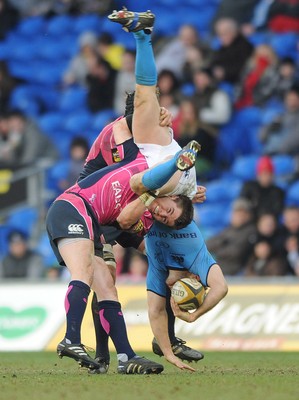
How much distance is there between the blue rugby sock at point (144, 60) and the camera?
867 cm

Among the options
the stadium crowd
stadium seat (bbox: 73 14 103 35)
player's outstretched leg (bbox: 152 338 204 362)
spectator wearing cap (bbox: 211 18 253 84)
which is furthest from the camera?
stadium seat (bbox: 73 14 103 35)

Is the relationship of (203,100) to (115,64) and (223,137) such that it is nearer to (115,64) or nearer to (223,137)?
(223,137)

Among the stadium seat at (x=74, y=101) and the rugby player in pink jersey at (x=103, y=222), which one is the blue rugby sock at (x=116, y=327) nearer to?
the rugby player in pink jersey at (x=103, y=222)

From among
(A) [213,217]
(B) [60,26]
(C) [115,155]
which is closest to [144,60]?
(C) [115,155]

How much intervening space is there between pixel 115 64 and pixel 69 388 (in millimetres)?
11827

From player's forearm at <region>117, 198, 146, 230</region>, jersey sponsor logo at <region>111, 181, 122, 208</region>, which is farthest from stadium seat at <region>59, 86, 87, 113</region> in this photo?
player's forearm at <region>117, 198, 146, 230</region>

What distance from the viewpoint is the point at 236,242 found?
A: 14.6 meters

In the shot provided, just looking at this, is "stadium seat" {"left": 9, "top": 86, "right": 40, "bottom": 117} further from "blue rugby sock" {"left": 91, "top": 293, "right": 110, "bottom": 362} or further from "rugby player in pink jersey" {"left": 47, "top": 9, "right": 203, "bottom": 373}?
"rugby player in pink jersey" {"left": 47, "top": 9, "right": 203, "bottom": 373}

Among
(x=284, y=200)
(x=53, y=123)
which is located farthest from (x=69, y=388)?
(x=53, y=123)

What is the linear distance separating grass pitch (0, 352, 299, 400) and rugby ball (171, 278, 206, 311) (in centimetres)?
51

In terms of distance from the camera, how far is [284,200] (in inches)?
596

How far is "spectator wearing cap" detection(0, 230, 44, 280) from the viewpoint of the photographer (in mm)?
15289

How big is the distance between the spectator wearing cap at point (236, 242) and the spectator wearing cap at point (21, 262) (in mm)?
2247

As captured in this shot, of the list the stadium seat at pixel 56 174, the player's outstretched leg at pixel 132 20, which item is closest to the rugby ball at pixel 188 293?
the player's outstretched leg at pixel 132 20
